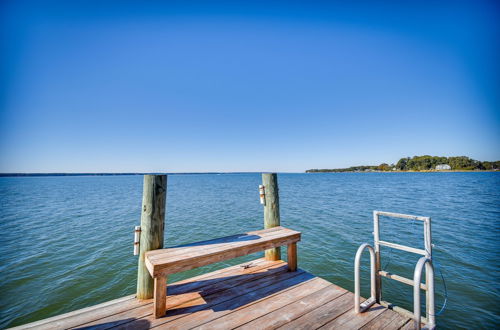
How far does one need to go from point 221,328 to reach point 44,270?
8.12 meters

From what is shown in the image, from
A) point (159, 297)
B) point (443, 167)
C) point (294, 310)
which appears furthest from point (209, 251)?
point (443, 167)

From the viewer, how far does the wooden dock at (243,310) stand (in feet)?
9.48

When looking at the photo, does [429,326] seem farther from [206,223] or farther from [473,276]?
[206,223]

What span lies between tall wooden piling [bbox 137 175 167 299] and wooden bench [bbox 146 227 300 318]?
0.22 m

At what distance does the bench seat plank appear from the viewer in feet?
9.94

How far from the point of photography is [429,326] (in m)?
2.67

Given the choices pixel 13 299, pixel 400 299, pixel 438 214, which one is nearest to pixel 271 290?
pixel 400 299

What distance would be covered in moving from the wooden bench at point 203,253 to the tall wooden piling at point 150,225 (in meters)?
0.22

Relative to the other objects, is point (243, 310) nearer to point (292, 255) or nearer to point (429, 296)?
point (292, 255)

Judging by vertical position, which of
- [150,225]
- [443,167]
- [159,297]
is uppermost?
[443,167]

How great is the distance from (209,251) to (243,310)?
107cm

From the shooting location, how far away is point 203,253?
131 inches

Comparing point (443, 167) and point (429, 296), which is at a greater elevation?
point (443, 167)

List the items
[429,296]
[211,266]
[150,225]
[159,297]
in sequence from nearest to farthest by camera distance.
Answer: [429,296], [159,297], [150,225], [211,266]
